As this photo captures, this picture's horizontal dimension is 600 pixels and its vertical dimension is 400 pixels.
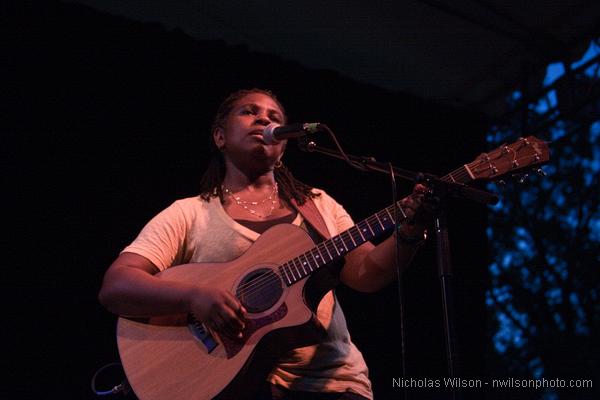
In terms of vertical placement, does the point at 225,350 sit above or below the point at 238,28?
below

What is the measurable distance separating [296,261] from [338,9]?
3.13 metres

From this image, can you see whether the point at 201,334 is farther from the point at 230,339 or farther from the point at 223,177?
the point at 223,177

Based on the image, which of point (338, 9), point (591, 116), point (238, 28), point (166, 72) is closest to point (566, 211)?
point (591, 116)

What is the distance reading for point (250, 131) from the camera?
3055 mm

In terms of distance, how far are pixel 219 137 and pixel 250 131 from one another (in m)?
0.32

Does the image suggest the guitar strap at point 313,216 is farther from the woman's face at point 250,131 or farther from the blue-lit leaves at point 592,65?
the blue-lit leaves at point 592,65

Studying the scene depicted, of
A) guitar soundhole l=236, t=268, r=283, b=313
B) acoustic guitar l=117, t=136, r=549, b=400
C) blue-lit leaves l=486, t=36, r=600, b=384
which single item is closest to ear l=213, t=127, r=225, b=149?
acoustic guitar l=117, t=136, r=549, b=400

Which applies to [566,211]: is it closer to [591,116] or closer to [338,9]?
[591,116]

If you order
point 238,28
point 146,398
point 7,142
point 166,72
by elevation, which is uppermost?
point 238,28

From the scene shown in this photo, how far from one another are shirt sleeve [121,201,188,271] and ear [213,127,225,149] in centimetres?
58

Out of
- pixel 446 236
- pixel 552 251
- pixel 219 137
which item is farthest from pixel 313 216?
pixel 552 251

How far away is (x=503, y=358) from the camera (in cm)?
595

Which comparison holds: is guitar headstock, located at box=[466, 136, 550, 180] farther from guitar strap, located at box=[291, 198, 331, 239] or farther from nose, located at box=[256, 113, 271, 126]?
nose, located at box=[256, 113, 271, 126]

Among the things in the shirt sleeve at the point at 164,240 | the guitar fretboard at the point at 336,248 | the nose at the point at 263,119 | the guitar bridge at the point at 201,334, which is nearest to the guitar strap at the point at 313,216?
the guitar fretboard at the point at 336,248
